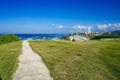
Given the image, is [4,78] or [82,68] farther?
[82,68]

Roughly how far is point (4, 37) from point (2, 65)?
34.2 m

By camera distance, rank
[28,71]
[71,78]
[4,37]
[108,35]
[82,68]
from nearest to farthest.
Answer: [71,78] < [28,71] < [82,68] < [4,37] < [108,35]

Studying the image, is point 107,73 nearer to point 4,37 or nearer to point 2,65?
point 2,65

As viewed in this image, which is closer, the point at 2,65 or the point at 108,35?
the point at 2,65

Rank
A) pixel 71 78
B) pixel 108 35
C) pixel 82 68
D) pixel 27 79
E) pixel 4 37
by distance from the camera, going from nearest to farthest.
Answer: pixel 27 79
pixel 71 78
pixel 82 68
pixel 4 37
pixel 108 35

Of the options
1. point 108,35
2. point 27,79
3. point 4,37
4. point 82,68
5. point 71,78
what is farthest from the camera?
point 108,35

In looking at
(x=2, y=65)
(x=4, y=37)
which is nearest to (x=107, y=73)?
(x=2, y=65)

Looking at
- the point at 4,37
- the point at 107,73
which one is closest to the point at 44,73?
the point at 107,73

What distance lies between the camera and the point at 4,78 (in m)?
14.0

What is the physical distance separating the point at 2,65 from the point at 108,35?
183 feet

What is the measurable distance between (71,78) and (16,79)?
12.1ft

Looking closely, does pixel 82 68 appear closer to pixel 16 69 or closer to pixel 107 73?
pixel 107 73

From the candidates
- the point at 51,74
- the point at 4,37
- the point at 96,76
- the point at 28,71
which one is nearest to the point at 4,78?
the point at 28,71

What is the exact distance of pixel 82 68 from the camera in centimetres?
1738
